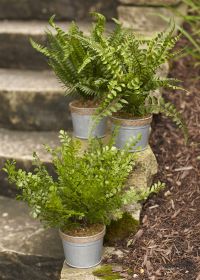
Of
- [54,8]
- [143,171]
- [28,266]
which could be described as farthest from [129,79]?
[54,8]

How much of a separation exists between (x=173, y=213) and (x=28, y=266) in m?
0.81

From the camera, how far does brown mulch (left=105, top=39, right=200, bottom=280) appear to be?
259 cm

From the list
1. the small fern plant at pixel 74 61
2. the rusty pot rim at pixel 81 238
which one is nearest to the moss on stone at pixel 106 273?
the rusty pot rim at pixel 81 238

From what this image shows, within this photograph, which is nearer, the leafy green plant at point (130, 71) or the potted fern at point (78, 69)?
the leafy green plant at point (130, 71)

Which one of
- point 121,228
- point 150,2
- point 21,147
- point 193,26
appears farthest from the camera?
point 193,26

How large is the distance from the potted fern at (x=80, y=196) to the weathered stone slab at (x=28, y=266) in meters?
0.23

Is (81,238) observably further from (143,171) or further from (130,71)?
(130,71)

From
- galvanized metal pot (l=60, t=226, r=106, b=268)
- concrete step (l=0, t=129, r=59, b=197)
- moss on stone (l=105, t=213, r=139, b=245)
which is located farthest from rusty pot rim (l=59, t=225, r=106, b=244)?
concrete step (l=0, t=129, r=59, b=197)

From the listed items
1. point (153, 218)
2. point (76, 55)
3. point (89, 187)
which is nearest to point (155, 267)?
point (153, 218)

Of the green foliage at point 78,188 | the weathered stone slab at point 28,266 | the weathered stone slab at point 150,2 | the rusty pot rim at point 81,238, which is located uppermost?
the weathered stone slab at point 150,2

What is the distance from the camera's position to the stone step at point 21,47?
12.1 ft

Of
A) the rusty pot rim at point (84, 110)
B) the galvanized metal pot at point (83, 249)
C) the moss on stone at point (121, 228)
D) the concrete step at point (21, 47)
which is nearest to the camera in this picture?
the galvanized metal pot at point (83, 249)

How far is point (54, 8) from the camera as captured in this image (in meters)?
3.92

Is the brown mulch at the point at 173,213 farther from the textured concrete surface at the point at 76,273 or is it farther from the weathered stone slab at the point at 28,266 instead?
the weathered stone slab at the point at 28,266
